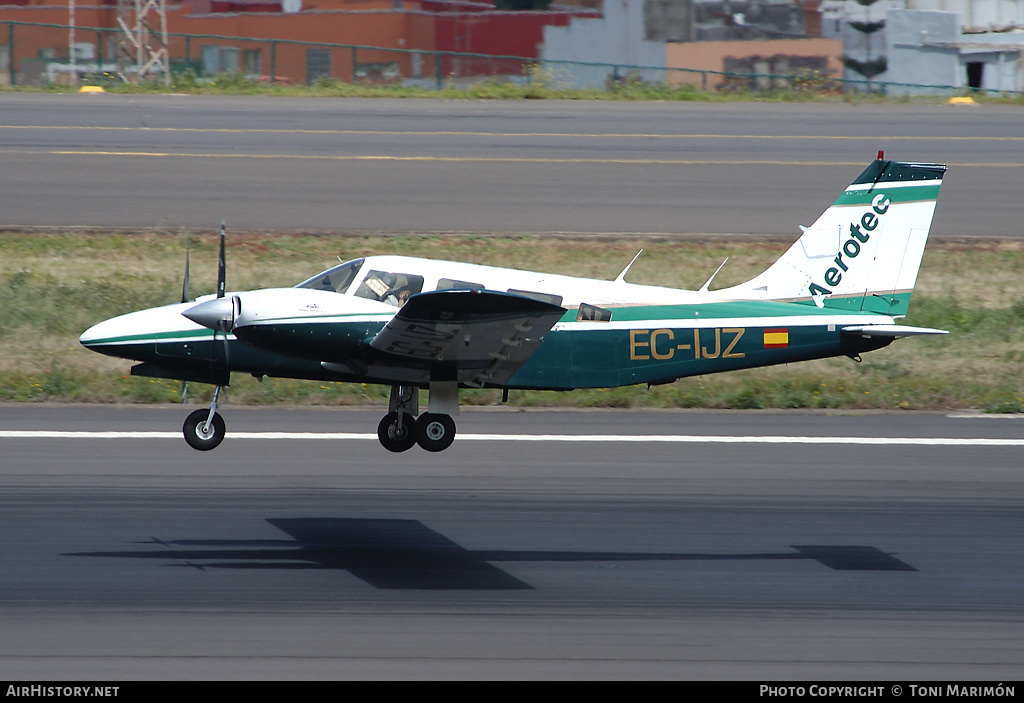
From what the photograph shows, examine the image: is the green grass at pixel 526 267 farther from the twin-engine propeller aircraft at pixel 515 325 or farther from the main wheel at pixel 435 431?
the main wheel at pixel 435 431

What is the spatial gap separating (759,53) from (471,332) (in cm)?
4148

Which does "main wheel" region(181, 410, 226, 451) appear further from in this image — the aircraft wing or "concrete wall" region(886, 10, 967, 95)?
→ "concrete wall" region(886, 10, 967, 95)

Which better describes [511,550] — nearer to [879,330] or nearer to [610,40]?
[879,330]

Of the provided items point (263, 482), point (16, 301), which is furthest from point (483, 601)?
point (16, 301)

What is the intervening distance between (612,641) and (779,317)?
459 centimetres

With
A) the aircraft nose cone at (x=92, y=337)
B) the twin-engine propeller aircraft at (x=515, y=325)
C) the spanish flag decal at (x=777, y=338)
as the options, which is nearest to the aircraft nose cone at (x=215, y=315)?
the twin-engine propeller aircraft at (x=515, y=325)

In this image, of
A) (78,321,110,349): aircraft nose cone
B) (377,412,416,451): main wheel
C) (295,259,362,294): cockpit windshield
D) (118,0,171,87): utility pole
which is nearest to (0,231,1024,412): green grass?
(377,412,416,451): main wheel

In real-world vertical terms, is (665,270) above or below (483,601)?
above

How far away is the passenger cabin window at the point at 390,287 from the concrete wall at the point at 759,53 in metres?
40.2

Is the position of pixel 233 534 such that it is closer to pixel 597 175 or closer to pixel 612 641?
pixel 612 641

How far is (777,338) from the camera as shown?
13.1 metres

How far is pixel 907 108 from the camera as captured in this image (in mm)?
39500

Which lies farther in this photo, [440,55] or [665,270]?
[440,55]

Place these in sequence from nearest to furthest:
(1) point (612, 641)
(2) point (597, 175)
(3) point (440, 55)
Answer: (1) point (612, 641) → (2) point (597, 175) → (3) point (440, 55)
